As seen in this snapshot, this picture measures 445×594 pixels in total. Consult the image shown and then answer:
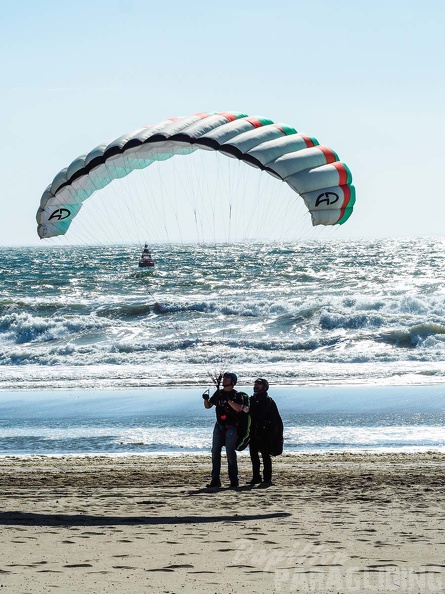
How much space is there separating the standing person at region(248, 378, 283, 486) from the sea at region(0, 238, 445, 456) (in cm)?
271

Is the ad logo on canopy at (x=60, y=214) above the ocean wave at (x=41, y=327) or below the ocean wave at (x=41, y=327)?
above

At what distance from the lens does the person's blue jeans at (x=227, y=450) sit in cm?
877

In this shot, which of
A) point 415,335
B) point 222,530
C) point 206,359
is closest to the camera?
point 222,530

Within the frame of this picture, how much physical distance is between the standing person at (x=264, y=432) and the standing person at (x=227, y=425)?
Result: 280 millimetres

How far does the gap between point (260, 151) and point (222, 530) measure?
5691 mm

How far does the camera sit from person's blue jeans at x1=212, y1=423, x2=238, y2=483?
8.77 metres

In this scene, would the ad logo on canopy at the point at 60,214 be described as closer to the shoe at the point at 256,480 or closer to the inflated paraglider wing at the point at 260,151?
the inflated paraglider wing at the point at 260,151

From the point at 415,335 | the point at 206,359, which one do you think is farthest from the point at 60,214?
the point at 415,335

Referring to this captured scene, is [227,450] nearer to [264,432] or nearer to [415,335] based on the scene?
[264,432]

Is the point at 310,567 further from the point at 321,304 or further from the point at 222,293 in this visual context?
the point at 222,293

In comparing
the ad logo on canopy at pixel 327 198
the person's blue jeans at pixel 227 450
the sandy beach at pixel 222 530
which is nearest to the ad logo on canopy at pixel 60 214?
the ad logo on canopy at pixel 327 198

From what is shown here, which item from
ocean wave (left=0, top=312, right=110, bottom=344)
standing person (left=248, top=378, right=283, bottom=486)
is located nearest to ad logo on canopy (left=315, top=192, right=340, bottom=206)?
standing person (left=248, top=378, right=283, bottom=486)

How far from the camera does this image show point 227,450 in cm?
887

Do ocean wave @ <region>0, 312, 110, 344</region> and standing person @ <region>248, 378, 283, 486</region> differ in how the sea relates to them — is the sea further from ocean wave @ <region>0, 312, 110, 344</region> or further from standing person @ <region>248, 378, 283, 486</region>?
standing person @ <region>248, 378, 283, 486</region>
